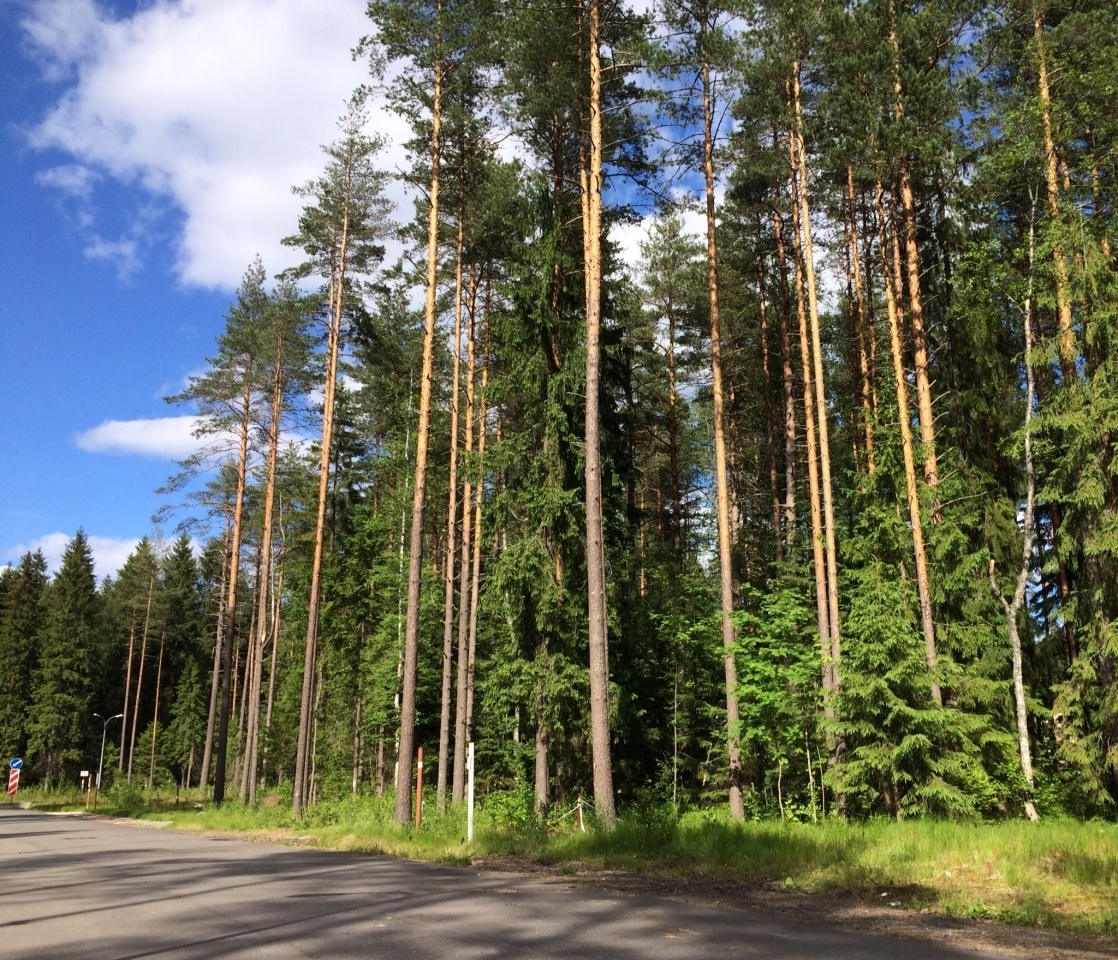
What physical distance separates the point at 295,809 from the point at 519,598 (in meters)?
11.4

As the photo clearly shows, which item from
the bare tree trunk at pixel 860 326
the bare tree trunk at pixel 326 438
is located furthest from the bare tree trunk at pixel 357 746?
the bare tree trunk at pixel 860 326

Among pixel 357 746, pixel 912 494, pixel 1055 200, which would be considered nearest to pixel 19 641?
pixel 357 746

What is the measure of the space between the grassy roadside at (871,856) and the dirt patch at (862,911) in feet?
0.78

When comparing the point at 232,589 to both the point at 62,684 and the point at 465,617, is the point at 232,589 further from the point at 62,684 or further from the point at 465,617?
the point at 62,684

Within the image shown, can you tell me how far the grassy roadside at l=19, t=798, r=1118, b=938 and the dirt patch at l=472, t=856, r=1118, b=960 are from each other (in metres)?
0.24

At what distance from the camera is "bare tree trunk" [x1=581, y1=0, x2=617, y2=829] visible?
13961mm

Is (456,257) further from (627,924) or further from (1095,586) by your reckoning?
(627,924)

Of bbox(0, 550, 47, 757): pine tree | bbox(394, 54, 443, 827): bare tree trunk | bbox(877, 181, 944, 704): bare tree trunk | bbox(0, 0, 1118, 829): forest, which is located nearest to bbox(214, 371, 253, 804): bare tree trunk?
bbox(0, 0, 1118, 829): forest

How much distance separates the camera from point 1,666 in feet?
196

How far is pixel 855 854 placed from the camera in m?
10.4

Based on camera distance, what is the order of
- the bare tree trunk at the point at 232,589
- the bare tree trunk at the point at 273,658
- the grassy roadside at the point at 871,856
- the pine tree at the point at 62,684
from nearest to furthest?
the grassy roadside at the point at 871,856 → the bare tree trunk at the point at 232,589 → the bare tree trunk at the point at 273,658 → the pine tree at the point at 62,684

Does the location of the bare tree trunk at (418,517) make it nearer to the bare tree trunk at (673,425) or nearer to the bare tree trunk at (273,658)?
the bare tree trunk at (673,425)

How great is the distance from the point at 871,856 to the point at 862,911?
2369 millimetres

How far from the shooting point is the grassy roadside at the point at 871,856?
27.3 ft
